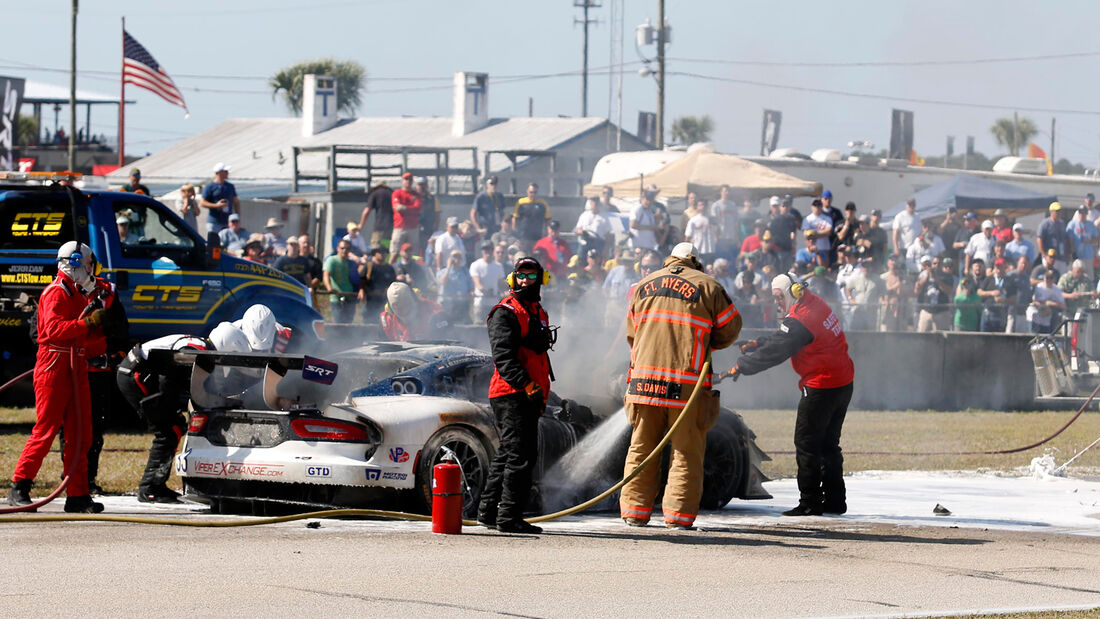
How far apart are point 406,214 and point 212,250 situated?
685cm

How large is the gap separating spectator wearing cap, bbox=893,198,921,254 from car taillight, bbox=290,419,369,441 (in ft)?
57.3

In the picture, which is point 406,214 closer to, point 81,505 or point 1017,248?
point 1017,248

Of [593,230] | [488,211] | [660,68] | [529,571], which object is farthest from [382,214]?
[660,68]

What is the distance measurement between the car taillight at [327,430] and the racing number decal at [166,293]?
694 centimetres

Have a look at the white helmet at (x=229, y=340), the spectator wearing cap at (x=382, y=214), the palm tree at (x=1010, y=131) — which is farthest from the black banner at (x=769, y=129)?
A: the palm tree at (x=1010, y=131)

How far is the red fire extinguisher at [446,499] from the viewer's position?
29.3ft

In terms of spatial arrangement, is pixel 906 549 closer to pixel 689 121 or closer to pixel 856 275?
pixel 856 275

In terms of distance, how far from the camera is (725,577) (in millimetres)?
7824

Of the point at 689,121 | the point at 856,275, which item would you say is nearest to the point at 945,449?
the point at 856,275

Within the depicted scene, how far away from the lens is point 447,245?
69.5 ft

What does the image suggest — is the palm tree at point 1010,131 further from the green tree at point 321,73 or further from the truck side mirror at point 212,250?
the truck side mirror at point 212,250

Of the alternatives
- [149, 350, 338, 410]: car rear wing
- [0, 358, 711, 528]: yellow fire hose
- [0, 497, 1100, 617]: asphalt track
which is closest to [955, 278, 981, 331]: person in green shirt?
[0, 497, 1100, 617]: asphalt track

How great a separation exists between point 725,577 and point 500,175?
2260 cm

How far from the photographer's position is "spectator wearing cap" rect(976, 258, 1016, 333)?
73.1ft
